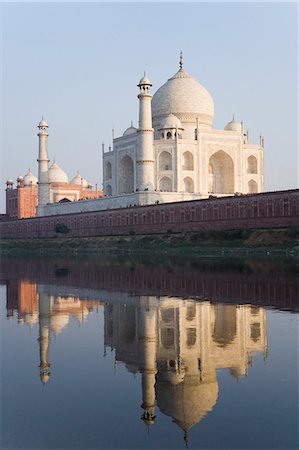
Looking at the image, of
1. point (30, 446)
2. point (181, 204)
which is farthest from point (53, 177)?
point (30, 446)

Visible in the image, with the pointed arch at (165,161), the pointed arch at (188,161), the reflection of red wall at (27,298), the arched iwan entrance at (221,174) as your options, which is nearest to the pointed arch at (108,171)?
the pointed arch at (165,161)

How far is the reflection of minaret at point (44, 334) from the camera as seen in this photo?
6.28 m

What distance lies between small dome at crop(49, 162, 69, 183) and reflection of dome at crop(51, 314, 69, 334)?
54604 mm

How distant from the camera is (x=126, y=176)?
4762 centimetres

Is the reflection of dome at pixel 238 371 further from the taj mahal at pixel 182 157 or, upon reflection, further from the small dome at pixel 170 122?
the small dome at pixel 170 122

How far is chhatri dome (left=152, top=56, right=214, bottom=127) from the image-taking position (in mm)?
47000

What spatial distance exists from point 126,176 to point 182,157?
19.1ft

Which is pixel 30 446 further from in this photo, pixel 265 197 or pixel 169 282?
pixel 265 197

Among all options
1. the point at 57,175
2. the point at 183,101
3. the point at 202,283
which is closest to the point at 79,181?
the point at 57,175

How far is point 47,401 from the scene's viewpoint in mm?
5227

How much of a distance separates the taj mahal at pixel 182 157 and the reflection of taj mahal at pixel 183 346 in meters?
30.3

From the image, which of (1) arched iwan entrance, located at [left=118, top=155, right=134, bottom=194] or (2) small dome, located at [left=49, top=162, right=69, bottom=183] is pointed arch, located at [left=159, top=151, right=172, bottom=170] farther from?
(2) small dome, located at [left=49, top=162, right=69, bottom=183]

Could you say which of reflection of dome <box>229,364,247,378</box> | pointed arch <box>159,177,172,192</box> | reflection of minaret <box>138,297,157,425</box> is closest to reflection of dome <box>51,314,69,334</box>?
reflection of minaret <box>138,297,157,425</box>

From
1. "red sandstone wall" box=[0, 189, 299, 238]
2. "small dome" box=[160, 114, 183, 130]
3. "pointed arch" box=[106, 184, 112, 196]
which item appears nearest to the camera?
"red sandstone wall" box=[0, 189, 299, 238]
